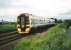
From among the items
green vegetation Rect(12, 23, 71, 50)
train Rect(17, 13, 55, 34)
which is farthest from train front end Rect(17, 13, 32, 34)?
green vegetation Rect(12, 23, 71, 50)

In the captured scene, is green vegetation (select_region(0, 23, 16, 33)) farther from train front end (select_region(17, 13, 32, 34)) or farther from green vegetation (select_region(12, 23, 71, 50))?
green vegetation (select_region(12, 23, 71, 50))

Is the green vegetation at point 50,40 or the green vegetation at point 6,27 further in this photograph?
the green vegetation at point 6,27

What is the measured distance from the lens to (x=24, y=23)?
372cm

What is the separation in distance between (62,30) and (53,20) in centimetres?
18

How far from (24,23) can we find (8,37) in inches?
11.6

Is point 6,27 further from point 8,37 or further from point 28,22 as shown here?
point 28,22

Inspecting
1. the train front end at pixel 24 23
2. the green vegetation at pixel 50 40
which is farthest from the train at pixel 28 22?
the green vegetation at pixel 50 40

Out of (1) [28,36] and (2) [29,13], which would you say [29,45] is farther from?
(2) [29,13]

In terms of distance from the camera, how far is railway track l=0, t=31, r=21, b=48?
374cm

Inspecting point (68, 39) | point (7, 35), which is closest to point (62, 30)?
point (68, 39)

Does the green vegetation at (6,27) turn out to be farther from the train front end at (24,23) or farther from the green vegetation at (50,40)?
the green vegetation at (50,40)

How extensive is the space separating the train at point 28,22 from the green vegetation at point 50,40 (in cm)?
10

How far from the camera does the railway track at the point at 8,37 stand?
147 inches

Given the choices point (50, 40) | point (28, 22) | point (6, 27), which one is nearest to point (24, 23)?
point (28, 22)
